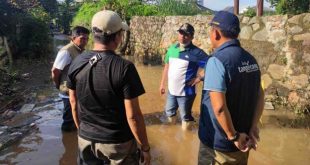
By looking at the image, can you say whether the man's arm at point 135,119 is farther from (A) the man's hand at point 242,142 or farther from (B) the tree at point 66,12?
(B) the tree at point 66,12

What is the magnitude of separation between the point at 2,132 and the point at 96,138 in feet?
13.6

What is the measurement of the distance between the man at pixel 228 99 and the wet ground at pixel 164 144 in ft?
7.40

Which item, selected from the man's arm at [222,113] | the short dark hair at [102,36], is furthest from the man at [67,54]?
the man's arm at [222,113]

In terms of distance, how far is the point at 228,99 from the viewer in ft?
9.73

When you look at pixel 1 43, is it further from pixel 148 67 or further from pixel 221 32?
pixel 221 32

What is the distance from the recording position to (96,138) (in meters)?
3.00

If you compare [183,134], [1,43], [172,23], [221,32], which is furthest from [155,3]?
[221,32]

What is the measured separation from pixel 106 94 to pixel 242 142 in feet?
3.97

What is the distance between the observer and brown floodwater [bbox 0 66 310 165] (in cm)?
543

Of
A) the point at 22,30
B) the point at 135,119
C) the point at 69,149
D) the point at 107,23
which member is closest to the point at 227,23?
the point at 107,23

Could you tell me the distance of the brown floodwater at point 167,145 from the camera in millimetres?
5430

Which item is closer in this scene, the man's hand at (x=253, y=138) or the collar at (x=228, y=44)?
the collar at (x=228, y=44)

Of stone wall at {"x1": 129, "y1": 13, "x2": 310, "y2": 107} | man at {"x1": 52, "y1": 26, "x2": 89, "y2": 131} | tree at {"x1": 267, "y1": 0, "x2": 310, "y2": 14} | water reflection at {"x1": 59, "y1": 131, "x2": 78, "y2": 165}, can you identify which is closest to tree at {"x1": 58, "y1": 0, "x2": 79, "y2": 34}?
tree at {"x1": 267, "y1": 0, "x2": 310, "y2": 14}

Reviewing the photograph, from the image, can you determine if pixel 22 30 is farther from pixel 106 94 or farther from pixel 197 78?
pixel 106 94
